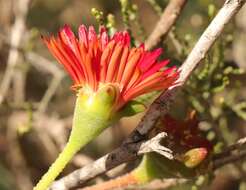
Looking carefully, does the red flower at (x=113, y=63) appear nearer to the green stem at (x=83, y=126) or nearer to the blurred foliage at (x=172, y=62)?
the green stem at (x=83, y=126)

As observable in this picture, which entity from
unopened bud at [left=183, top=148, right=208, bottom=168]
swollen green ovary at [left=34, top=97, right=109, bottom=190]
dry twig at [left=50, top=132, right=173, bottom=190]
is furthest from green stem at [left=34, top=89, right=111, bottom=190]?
unopened bud at [left=183, top=148, right=208, bottom=168]

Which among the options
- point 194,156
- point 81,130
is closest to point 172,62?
point 194,156

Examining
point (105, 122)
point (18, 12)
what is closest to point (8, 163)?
point (18, 12)

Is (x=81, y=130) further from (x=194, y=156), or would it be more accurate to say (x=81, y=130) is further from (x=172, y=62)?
(x=172, y=62)

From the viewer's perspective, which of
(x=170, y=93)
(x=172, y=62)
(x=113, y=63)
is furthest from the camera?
(x=172, y=62)

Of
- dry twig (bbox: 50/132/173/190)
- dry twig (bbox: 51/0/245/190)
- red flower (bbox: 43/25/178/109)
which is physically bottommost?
dry twig (bbox: 50/132/173/190)

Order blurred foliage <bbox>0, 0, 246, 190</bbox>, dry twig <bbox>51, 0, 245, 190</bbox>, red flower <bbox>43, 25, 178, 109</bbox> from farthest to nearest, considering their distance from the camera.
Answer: blurred foliage <bbox>0, 0, 246, 190</bbox>
dry twig <bbox>51, 0, 245, 190</bbox>
red flower <bbox>43, 25, 178, 109</bbox>

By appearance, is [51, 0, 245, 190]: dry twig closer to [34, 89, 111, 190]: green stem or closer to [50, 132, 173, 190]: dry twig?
[50, 132, 173, 190]: dry twig
